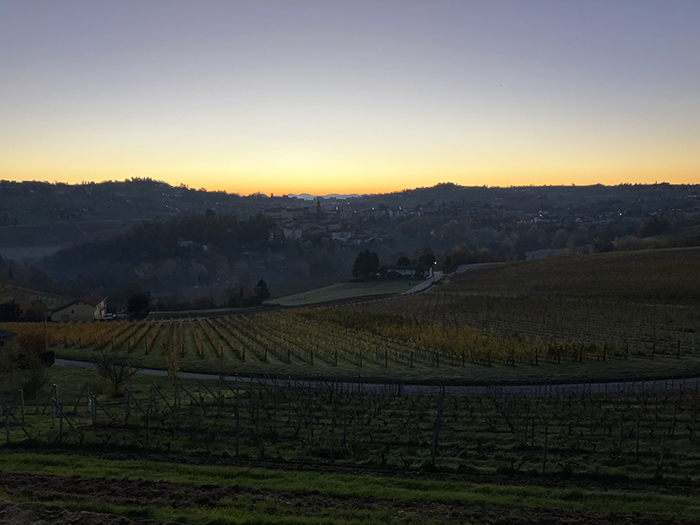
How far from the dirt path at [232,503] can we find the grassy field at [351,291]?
70355 millimetres

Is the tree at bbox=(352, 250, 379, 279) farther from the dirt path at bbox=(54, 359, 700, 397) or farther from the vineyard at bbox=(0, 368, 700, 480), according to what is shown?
the vineyard at bbox=(0, 368, 700, 480)

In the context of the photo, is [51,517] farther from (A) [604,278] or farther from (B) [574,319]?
(A) [604,278]

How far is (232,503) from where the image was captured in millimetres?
10992

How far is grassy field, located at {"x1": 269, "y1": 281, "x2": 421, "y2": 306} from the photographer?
287 feet

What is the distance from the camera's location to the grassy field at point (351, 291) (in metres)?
87.5

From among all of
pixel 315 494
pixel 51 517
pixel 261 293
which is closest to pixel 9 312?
pixel 261 293

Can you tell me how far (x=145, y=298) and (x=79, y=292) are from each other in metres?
44.2

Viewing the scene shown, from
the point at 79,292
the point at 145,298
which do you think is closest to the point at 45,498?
the point at 145,298

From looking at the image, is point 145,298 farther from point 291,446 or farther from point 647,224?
point 647,224

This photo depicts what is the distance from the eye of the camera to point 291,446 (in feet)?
51.9

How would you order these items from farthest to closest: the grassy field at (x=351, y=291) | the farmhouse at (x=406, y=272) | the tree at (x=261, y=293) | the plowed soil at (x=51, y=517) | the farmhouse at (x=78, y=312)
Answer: the farmhouse at (x=406, y=272) → the tree at (x=261, y=293) → the grassy field at (x=351, y=291) → the farmhouse at (x=78, y=312) → the plowed soil at (x=51, y=517)

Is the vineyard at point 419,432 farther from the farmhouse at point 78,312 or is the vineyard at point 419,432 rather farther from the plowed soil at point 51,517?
the farmhouse at point 78,312

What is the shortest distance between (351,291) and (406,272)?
640 inches

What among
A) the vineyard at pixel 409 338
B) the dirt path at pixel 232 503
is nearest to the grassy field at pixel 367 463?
the dirt path at pixel 232 503
